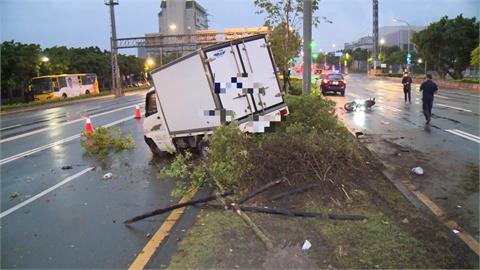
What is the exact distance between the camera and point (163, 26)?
130375 mm

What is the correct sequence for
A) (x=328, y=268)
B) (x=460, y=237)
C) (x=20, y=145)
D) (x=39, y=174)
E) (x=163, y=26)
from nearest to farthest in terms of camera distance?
1. (x=328, y=268)
2. (x=460, y=237)
3. (x=39, y=174)
4. (x=20, y=145)
5. (x=163, y=26)

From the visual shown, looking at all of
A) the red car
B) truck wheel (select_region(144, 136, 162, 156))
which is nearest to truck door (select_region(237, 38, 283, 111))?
truck wheel (select_region(144, 136, 162, 156))

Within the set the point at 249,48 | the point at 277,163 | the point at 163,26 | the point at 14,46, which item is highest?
the point at 163,26

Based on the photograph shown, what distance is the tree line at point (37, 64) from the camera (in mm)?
39500

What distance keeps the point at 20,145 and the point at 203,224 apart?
1078 cm

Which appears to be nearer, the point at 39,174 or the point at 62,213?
the point at 62,213

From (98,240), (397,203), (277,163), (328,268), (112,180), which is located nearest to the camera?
(328,268)

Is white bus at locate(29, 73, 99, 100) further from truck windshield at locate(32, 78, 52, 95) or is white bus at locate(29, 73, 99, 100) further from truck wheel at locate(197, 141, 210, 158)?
truck wheel at locate(197, 141, 210, 158)

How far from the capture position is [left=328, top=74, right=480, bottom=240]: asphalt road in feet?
20.5

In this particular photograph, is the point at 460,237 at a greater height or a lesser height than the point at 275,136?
lesser

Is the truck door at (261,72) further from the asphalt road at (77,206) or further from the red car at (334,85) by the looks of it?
the red car at (334,85)

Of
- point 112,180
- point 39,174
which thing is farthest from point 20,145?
point 112,180

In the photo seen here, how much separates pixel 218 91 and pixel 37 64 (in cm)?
3937

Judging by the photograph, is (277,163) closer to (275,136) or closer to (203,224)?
(275,136)
